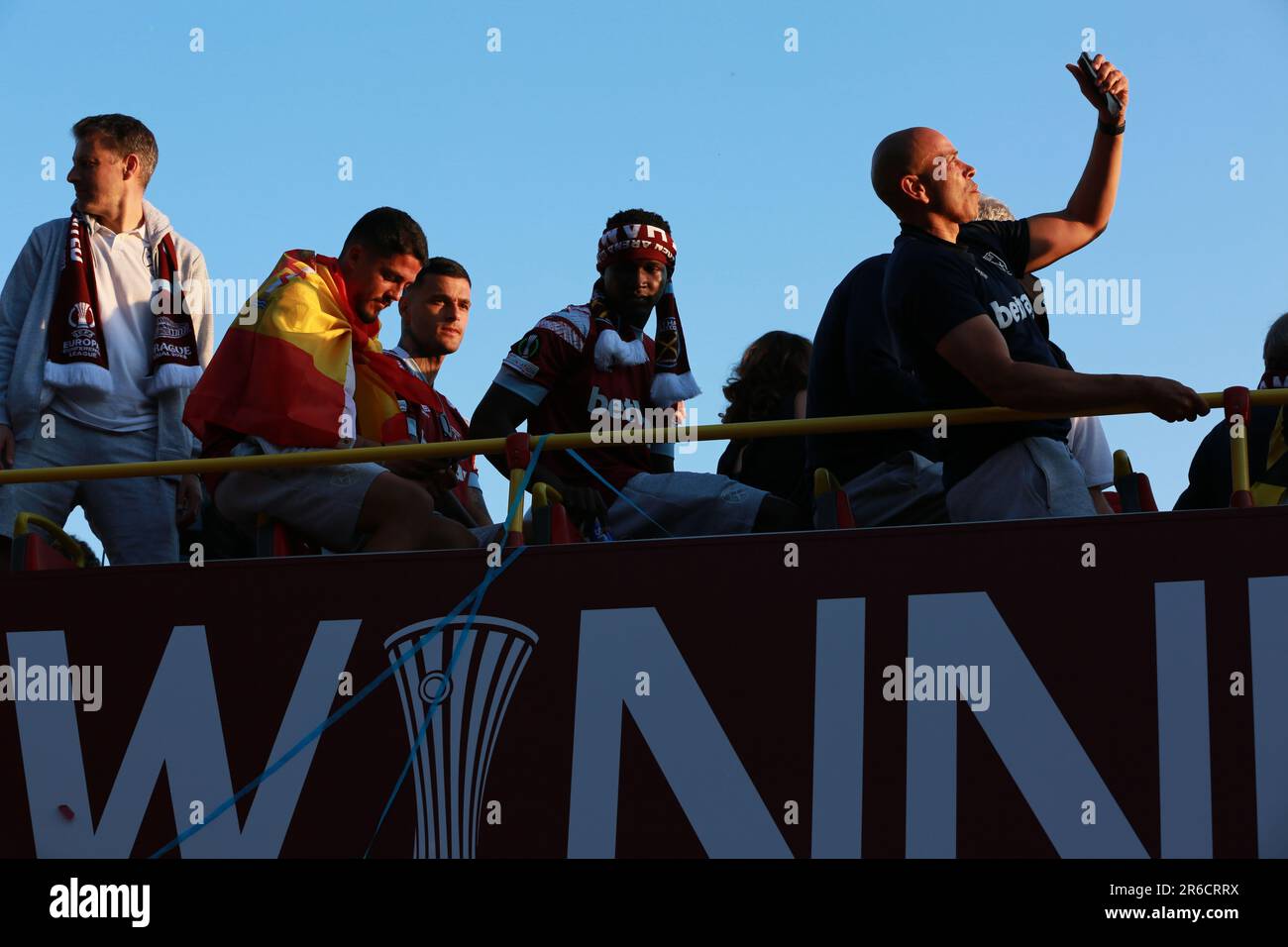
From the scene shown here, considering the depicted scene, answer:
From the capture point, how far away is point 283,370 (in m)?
5.50

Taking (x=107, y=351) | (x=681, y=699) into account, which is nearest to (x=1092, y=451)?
(x=681, y=699)

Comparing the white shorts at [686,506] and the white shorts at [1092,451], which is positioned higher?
the white shorts at [1092,451]

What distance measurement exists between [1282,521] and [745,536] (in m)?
1.54

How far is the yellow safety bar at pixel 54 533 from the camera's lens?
5602 mm

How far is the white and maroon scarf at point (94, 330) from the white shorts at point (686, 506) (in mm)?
1770

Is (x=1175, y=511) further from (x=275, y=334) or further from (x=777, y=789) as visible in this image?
(x=275, y=334)

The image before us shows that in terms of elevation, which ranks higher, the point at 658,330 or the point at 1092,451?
the point at 658,330

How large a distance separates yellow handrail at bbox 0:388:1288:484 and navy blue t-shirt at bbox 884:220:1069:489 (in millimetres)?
112

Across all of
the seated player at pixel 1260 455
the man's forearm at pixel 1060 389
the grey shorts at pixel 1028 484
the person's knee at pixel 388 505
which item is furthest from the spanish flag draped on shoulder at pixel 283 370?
the seated player at pixel 1260 455

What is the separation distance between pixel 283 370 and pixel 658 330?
1600 millimetres

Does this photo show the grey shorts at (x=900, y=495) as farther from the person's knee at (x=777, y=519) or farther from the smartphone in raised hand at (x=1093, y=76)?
the smartphone in raised hand at (x=1093, y=76)

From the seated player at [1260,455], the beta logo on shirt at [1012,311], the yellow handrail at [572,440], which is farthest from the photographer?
the seated player at [1260,455]

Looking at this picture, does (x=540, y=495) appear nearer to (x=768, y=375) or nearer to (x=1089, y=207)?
(x=768, y=375)

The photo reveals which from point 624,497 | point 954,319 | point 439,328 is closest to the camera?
point 954,319
